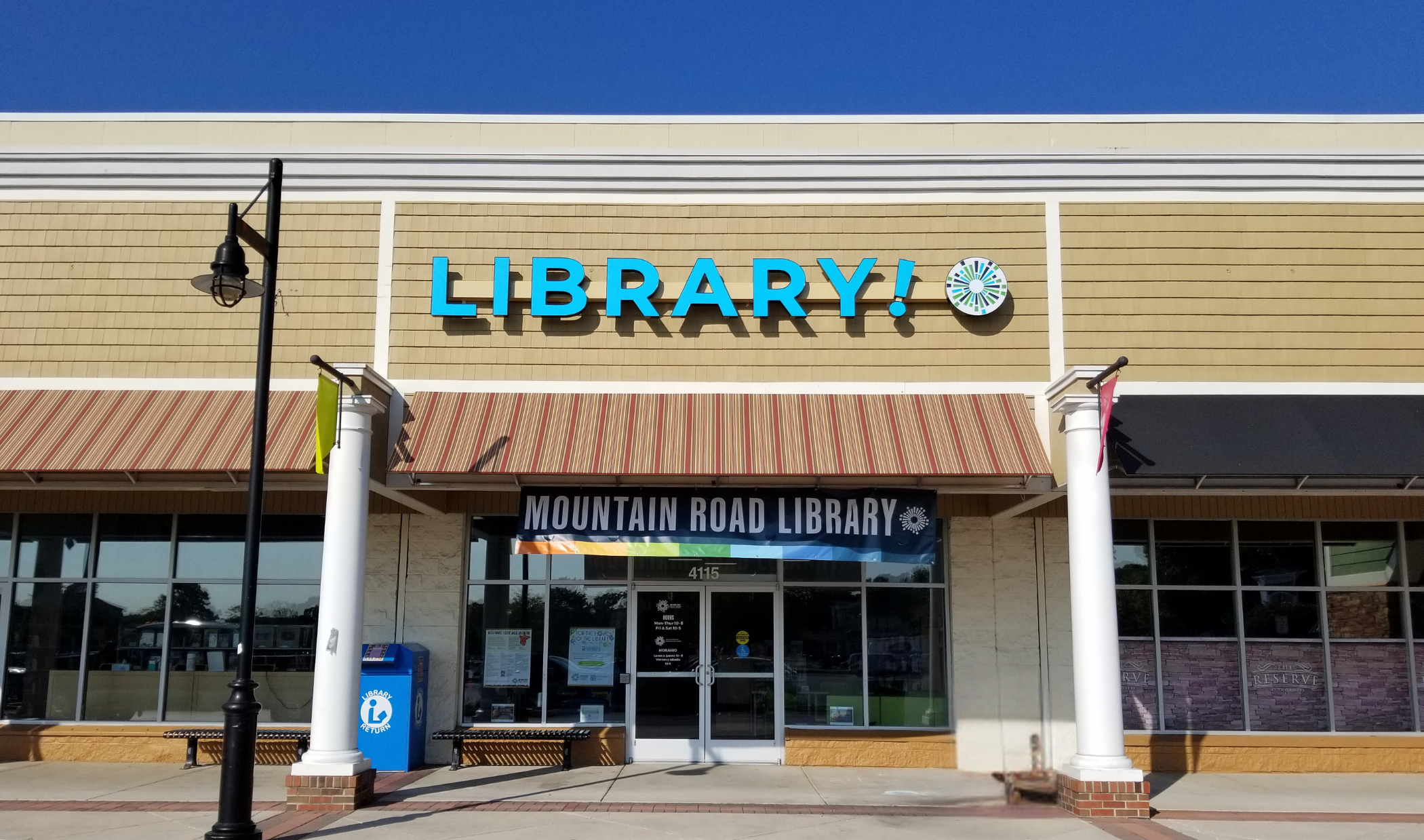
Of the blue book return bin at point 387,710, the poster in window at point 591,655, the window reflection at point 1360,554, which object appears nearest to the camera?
the blue book return bin at point 387,710

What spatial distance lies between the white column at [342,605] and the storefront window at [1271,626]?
9087 millimetres

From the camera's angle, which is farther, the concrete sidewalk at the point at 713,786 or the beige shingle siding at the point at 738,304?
the beige shingle siding at the point at 738,304

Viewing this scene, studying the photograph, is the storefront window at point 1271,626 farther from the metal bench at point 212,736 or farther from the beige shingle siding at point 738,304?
the metal bench at point 212,736

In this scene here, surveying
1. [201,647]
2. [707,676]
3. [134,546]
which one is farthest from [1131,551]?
[134,546]

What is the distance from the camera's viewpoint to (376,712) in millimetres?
12977

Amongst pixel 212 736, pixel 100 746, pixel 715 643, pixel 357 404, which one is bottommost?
pixel 100 746

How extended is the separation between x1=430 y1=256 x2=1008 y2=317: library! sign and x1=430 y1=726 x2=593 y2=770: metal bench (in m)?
4.94

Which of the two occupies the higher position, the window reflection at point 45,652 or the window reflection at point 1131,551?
the window reflection at point 1131,551

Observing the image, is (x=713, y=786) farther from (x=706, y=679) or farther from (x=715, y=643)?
(x=715, y=643)

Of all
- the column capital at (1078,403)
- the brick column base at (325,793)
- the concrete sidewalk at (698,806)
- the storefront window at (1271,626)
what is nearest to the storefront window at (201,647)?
the concrete sidewalk at (698,806)

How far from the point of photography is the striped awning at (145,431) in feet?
39.3

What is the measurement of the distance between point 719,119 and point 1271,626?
9.38 metres

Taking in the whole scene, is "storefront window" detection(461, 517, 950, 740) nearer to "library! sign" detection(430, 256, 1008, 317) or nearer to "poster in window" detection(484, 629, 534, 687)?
"poster in window" detection(484, 629, 534, 687)

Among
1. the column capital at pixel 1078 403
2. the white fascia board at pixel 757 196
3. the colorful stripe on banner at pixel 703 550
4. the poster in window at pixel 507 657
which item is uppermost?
the white fascia board at pixel 757 196
